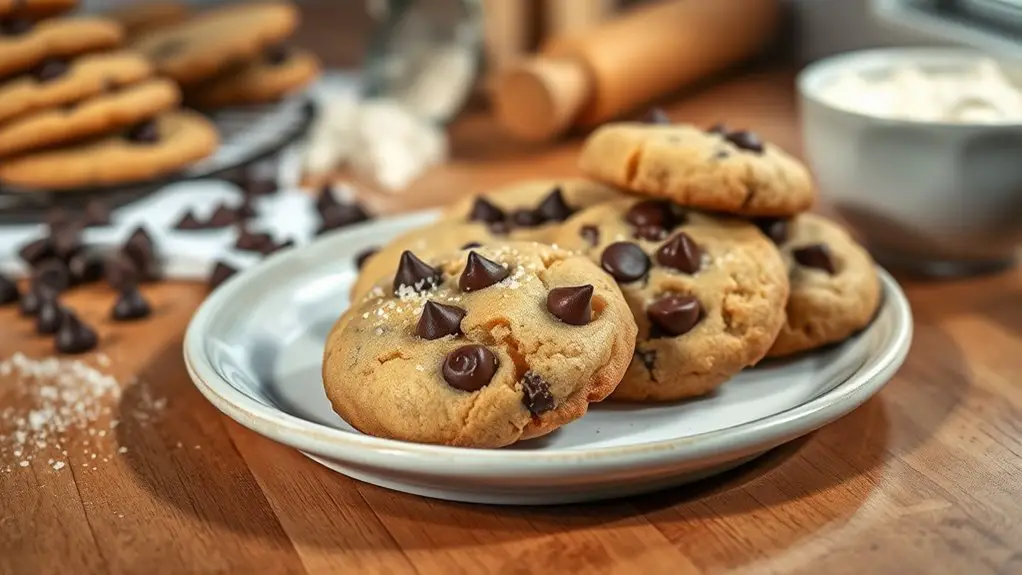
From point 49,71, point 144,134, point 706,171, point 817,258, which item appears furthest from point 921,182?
point 49,71

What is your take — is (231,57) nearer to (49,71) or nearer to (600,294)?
(49,71)

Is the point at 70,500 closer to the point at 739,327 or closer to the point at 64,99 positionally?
the point at 739,327

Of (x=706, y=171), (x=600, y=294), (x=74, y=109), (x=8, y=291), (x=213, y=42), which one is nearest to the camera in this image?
(x=600, y=294)

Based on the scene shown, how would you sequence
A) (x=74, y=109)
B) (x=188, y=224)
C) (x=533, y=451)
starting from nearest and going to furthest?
(x=533, y=451) → (x=188, y=224) → (x=74, y=109)

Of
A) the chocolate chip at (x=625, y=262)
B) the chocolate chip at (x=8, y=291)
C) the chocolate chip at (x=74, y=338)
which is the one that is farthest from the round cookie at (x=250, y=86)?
the chocolate chip at (x=625, y=262)

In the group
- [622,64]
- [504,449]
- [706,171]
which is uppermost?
[706,171]

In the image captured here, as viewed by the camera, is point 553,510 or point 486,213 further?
point 486,213

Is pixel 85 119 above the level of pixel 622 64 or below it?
above

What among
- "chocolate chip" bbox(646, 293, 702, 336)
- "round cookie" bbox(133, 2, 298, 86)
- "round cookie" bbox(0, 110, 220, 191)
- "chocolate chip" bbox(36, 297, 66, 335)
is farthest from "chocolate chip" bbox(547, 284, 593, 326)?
"round cookie" bbox(133, 2, 298, 86)

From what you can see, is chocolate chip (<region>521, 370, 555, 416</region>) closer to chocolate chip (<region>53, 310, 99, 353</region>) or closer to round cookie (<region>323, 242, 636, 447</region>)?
round cookie (<region>323, 242, 636, 447</region>)
